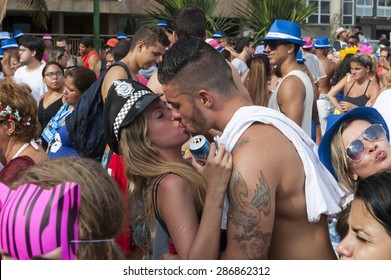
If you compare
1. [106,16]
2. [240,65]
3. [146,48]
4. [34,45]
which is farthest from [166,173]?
[106,16]

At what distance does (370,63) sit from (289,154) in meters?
7.59

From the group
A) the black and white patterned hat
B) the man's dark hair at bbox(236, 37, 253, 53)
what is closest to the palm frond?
the man's dark hair at bbox(236, 37, 253, 53)

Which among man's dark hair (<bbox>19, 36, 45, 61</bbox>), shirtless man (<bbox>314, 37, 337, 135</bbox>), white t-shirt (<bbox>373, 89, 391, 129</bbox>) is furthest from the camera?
shirtless man (<bbox>314, 37, 337, 135</bbox>)

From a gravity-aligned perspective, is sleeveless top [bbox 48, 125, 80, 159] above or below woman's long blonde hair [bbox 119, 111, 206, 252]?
below

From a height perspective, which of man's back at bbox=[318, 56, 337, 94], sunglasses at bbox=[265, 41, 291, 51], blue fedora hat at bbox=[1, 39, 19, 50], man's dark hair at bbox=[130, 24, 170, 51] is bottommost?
man's back at bbox=[318, 56, 337, 94]

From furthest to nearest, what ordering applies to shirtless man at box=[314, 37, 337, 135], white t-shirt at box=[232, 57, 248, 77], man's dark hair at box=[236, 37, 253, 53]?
man's dark hair at box=[236, 37, 253, 53], white t-shirt at box=[232, 57, 248, 77], shirtless man at box=[314, 37, 337, 135]

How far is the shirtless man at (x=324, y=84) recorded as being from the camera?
1122cm

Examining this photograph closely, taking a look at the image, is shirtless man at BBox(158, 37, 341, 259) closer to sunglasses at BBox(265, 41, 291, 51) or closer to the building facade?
sunglasses at BBox(265, 41, 291, 51)

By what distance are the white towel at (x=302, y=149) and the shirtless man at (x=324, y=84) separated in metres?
7.81

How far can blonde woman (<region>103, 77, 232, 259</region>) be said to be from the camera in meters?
2.93

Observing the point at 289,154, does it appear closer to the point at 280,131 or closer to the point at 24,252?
the point at 280,131

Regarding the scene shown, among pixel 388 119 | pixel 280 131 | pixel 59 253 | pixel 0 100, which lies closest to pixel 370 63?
pixel 388 119

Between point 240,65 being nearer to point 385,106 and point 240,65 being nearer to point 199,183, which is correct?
point 385,106

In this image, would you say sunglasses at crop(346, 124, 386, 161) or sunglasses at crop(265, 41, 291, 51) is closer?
sunglasses at crop(346, 124, 386, 161)
